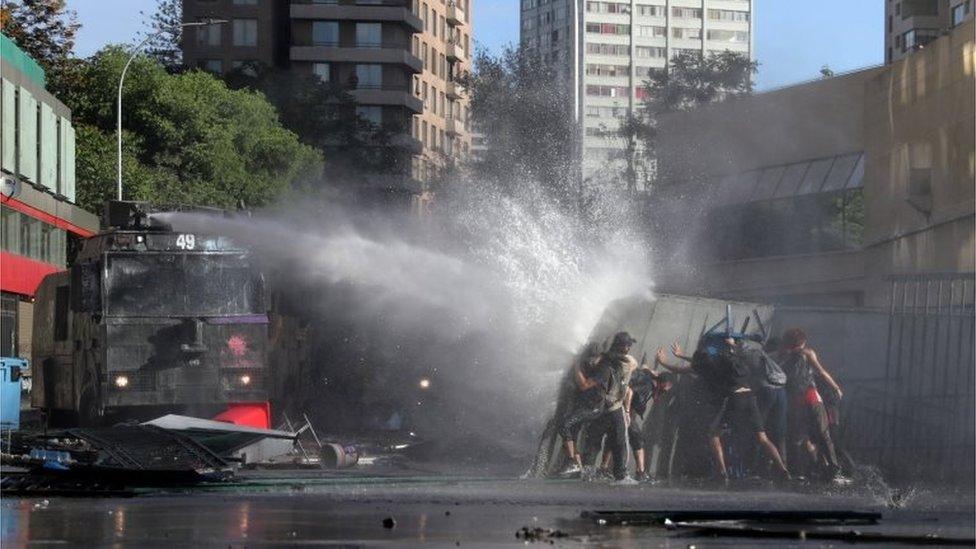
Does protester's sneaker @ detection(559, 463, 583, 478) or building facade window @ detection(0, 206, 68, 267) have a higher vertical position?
building facade window @ detection(0, 206, 68, 267)

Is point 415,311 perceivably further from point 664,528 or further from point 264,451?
point 664,528

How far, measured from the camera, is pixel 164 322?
2369 centimetres

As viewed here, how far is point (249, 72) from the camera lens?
95.9 m

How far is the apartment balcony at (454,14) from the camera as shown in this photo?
396 ft

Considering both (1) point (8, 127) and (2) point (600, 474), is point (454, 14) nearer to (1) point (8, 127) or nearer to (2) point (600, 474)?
(1) point (8, 127)

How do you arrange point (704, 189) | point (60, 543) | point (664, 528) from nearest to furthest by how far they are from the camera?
point (60, 543) → point (664, 528) → point (704, 189)

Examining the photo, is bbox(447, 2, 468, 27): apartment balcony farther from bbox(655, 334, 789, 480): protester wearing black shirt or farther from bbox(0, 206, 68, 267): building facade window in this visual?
bbox(655, 334, 789, 480): protester wearing black shirt

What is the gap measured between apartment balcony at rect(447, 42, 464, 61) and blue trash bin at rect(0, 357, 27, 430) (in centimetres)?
9352

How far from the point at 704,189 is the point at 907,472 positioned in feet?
91.2

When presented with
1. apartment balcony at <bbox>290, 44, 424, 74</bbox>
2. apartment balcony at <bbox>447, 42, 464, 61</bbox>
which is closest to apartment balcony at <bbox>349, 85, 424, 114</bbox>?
apartment balcony at <bbox>290, 44, 424, 74</bbox>

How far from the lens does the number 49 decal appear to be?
2389cm

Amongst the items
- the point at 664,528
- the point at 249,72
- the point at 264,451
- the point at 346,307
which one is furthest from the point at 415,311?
the point at 249,72

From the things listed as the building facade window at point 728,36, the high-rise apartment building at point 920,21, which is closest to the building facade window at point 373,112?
the high-rise apartment building at point 920,21

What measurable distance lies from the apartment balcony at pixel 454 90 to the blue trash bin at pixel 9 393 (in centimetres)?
9286
